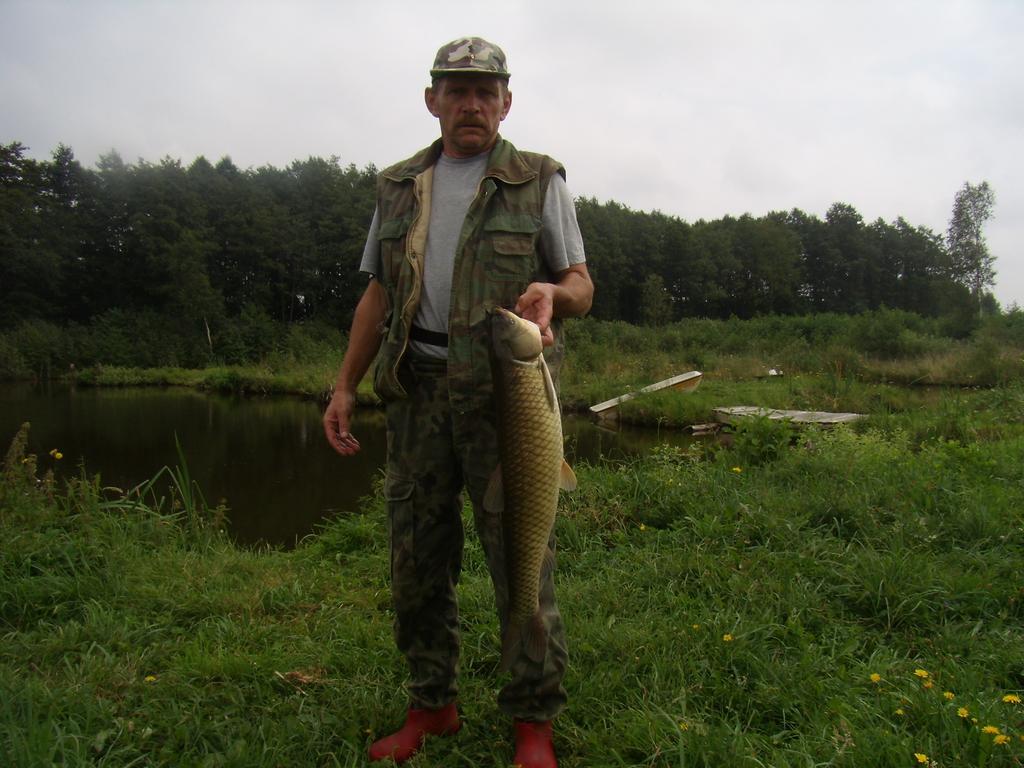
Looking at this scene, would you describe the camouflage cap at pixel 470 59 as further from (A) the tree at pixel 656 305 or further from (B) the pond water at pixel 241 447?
(A) the tree at pixel 656 305

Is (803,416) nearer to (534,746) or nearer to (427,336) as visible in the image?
(534,746)

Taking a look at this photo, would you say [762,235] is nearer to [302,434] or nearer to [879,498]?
[302,434]

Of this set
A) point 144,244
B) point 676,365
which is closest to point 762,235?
point 676,365

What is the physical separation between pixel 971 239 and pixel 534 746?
53.1 m

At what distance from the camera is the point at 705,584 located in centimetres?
403

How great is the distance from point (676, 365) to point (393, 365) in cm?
2210

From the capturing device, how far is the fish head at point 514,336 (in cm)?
205

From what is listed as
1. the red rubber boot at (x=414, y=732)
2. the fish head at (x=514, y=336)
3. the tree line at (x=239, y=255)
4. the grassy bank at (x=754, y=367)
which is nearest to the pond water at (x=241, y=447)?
the grassy bank at (x=754, y=367)

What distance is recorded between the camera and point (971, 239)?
45250 mm

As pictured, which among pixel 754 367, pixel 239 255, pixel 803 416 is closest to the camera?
pixel 803 416

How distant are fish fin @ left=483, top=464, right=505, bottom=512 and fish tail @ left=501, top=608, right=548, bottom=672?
0.41m

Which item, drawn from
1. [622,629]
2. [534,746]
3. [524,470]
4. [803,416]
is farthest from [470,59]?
[803,416]

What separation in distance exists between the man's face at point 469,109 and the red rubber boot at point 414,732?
7.02 feet

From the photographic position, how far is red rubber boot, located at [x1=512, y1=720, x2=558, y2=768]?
2.47 metres
